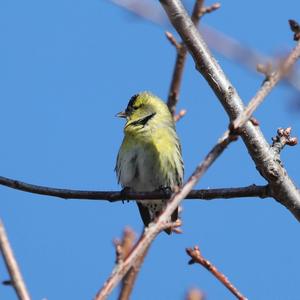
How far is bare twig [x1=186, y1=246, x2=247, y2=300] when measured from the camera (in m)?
1.81

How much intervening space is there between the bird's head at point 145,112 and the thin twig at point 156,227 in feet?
14.0

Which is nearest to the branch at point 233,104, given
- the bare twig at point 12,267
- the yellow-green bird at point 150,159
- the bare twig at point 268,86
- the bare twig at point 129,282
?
the bare twig at point 129,282

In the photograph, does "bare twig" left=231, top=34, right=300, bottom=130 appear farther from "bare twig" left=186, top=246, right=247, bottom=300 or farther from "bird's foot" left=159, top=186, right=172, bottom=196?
"bird's foot" left=159, top=186, right=172, bottom=196

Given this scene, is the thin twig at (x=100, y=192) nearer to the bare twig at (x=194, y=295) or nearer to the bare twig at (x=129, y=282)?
the bare twig at (x=129, y=282)

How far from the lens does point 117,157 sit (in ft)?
19.2

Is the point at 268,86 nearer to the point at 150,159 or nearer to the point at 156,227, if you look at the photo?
the point at 156,227

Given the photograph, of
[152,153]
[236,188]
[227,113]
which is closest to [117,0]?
[227,113]

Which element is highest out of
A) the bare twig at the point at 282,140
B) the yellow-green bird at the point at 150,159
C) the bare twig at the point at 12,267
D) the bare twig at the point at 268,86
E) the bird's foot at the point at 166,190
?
the yellow-green bird at the point at 150,159

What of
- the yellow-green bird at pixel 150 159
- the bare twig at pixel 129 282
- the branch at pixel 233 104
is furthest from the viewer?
the yellow-green bird at pixel 150 159

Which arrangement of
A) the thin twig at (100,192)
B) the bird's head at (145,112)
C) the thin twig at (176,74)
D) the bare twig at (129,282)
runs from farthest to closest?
the bird's head at (145,112) → the thin twig at (176,74) → the thin twig at (100,192) → the bare twig at (129,282)

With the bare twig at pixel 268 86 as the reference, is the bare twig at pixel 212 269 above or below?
below

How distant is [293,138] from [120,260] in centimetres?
232

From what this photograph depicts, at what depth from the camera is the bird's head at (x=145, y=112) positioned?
19.3ft

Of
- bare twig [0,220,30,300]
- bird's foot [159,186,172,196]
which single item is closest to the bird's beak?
bird's foot [159,186,172,196]
